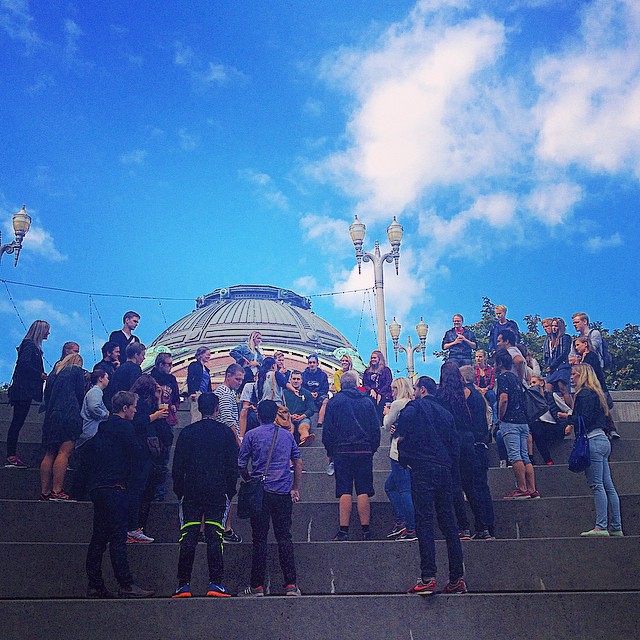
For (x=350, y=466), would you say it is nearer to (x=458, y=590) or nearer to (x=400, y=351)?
(x=458, y=590)

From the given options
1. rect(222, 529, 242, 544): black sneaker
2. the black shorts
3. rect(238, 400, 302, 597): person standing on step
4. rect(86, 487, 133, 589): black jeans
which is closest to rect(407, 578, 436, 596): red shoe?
rect(238, 400, 302, 597): person standing on step

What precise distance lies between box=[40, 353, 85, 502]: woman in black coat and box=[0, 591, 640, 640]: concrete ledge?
2.29 m

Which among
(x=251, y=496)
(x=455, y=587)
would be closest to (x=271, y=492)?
(x=251, y=496)

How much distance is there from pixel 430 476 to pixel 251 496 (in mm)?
1636

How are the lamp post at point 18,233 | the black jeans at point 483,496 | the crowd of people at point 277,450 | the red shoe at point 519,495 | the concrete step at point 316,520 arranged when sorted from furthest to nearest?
the lamp post at point 18,233, the red shoe at point 519,495, the concrete step at point 316,520, the black jeans at point 483,496, the crowd of people at point 277,450

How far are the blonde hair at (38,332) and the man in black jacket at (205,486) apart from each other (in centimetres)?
396

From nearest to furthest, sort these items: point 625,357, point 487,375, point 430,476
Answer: point 430,476
point 487,375
point 625,357

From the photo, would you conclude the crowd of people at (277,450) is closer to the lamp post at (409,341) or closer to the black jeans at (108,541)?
the black jeans at (108,541)

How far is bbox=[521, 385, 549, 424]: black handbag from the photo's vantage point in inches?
354

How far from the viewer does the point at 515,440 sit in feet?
29.1

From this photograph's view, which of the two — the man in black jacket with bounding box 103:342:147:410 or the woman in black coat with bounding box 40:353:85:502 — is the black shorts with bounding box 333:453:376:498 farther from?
the man in black jacket with bounding box 103:342:147:410

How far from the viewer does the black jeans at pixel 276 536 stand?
6.80m

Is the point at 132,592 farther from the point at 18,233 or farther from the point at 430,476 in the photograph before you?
the point at 18,233

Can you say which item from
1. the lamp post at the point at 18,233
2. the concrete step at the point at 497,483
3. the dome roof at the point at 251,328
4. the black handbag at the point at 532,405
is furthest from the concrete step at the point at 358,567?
the dome roof at the point at 251,328
